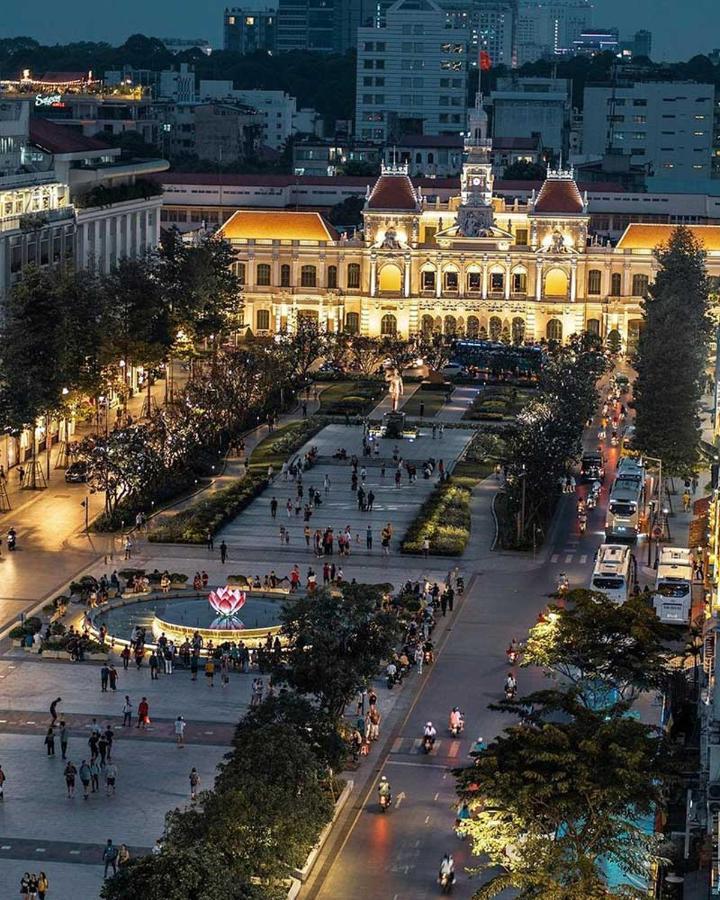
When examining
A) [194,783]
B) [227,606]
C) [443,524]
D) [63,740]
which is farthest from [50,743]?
[443,524]

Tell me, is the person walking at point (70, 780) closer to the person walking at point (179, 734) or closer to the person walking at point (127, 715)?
the person walking at point (179, 734)

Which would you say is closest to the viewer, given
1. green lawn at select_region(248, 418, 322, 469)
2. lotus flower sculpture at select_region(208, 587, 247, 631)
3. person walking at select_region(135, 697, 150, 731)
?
person walking at select_region(135, 697, 150, 731)

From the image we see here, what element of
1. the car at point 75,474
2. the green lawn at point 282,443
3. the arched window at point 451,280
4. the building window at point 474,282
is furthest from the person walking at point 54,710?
the building window at point 474,282

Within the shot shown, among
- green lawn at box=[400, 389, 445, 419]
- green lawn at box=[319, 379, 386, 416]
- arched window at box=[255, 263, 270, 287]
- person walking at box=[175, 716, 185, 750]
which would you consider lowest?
green lawn at box=[400, 389, 445, 419]

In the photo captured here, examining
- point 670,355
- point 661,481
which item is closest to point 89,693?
point 661,481

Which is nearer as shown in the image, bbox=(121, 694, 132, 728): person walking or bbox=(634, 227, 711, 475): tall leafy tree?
bbox=(121, 694, 132, 728): person walking

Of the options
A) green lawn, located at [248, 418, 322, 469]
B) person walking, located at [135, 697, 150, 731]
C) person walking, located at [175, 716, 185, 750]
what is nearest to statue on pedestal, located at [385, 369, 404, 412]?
green lawn, located at [248, 418, 322, 469]

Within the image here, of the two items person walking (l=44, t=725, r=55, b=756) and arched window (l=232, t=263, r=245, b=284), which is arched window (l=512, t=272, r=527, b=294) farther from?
person walking (l=44, t=725, r=55, b=756)
